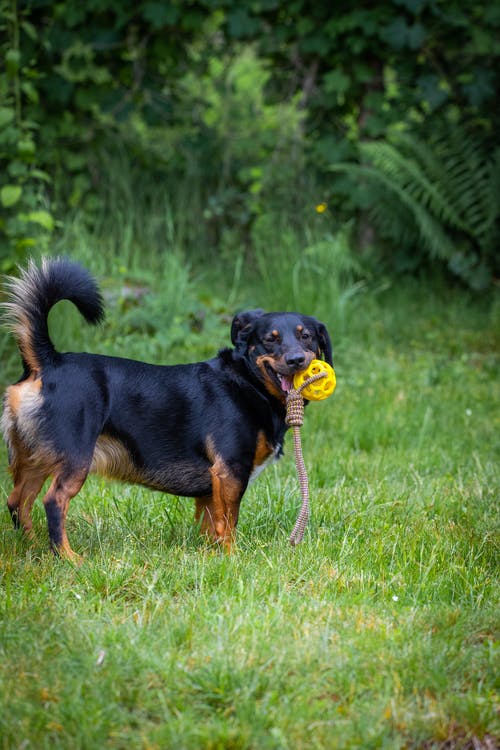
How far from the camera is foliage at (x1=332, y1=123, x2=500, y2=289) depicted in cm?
768

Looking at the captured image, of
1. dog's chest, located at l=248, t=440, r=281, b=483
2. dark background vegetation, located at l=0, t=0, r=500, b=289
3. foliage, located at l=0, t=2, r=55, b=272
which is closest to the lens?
dog's chest, located at l=248, t=440, r=281, b=483

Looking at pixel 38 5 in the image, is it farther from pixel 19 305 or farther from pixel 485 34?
pixel 19 305

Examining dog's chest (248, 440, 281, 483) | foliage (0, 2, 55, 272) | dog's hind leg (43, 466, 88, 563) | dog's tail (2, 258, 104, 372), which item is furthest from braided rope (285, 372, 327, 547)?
foliage (0, 2, 55, 272)

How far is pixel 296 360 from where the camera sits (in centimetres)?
367

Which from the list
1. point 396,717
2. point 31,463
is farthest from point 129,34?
point 396,717

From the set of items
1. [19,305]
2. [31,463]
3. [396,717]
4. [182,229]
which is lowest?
[396,717]

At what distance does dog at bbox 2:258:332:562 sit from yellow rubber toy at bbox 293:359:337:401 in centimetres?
4

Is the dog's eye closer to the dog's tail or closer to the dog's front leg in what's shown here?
the dog's front leg

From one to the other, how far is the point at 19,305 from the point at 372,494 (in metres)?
1.93

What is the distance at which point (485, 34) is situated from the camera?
795 centimetres

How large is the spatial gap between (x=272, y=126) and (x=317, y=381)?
5615 mm

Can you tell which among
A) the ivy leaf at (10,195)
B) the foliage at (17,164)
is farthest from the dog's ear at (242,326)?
the ivy leaf at (10,195)

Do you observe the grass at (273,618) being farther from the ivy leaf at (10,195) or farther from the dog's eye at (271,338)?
the ivy leaf at (10,195)

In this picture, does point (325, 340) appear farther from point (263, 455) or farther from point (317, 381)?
point (263, 455)
